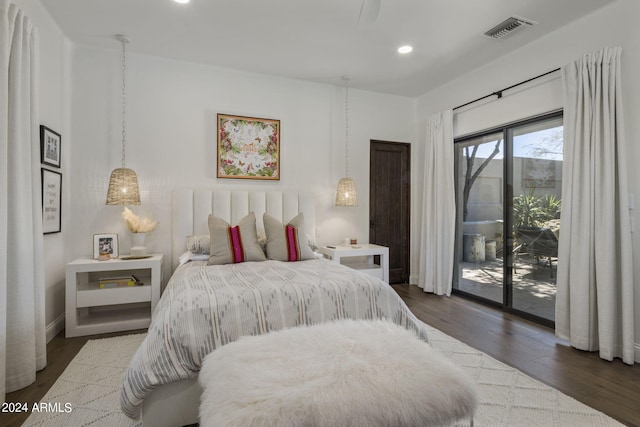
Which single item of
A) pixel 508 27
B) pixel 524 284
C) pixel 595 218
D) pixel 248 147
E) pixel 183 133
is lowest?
pixel 524 284

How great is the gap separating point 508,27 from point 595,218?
5.98ft

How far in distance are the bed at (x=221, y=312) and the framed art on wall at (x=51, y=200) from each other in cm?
119

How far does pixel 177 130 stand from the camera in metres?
3.76

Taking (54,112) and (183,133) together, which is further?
(183,133)

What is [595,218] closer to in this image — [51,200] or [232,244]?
[232,244]

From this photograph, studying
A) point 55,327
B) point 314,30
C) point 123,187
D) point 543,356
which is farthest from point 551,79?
point 55,327

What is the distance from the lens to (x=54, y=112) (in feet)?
9.99

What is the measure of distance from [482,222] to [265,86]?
124 inches

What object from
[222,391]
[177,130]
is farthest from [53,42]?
[222,391]

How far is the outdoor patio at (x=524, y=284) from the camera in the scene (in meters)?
3.35

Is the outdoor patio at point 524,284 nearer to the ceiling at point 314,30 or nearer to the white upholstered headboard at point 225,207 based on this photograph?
the white upholstered headboard at point 225,207

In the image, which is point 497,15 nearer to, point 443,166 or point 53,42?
point 443,166

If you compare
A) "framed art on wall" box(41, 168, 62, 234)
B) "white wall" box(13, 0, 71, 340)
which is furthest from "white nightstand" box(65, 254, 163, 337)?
"framed art on wall" box(41, 168, 62, 234)

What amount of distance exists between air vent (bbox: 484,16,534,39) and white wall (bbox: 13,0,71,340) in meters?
3.85
